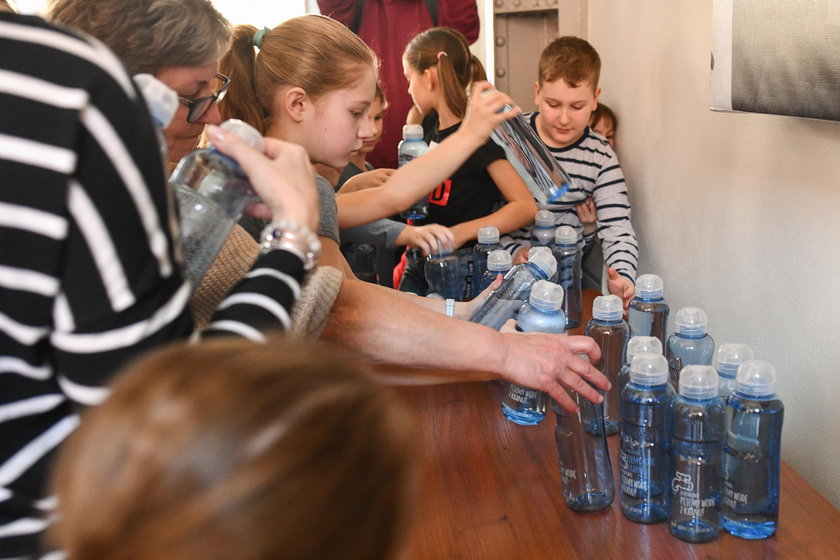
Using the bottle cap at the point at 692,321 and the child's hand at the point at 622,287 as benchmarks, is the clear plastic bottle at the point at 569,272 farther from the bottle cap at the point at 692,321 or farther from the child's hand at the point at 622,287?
the bottle cap at the point at 692,321

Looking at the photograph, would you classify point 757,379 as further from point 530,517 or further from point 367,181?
point 367,181

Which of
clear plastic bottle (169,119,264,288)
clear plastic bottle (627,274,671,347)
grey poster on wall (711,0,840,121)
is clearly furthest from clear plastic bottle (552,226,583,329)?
clear plastic bottle (169,119,264,288)

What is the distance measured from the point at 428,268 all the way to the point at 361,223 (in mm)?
283

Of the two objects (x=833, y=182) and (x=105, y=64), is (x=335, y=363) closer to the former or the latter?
(x=105, y=64)

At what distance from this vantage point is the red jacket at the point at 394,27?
3801mm

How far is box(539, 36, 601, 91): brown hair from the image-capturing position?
2500 mm

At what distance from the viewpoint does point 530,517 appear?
1.21 m

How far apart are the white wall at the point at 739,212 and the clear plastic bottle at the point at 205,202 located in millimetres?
1102

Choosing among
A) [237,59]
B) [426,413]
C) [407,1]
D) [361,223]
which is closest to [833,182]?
[426,413]

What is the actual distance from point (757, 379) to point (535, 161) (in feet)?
2.32

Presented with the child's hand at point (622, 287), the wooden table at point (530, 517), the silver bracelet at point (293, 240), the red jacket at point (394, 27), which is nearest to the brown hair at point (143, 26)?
the silver bracelet at point (293, 240)

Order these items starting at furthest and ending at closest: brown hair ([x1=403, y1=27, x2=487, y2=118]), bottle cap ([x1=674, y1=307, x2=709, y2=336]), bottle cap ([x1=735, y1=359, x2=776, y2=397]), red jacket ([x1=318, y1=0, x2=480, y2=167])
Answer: red jacket ([x1=318, y1=0, x2=480, y2=167]) < brown hair ([x1=403, y1=27, x2=487, y2=118]) < bottle cap ([x1=674, y1=307, x2=709, y2=336]) < bottle cap ([x1=735, y1=359, x2=776, y2=397])

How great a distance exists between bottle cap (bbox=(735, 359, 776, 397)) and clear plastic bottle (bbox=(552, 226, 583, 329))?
3.10ft

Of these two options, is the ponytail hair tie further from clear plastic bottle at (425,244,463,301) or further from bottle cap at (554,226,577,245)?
bottle cap at (554,226,577,245)
